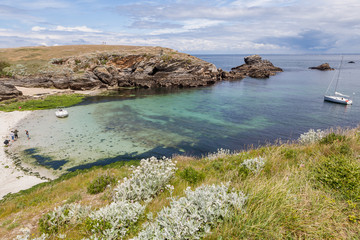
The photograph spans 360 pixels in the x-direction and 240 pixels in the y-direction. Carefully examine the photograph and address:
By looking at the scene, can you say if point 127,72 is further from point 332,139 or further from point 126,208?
point 126,208

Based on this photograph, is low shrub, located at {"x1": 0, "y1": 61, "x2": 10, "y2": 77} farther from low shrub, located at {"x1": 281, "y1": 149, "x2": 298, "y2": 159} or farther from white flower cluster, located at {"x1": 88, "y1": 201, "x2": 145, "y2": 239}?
low shrub, located at {"x1": 281, "y1": 149, "x2": 298, "y2": 159}

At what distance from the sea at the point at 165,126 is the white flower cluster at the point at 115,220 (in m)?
17.4

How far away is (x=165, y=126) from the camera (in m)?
33.2

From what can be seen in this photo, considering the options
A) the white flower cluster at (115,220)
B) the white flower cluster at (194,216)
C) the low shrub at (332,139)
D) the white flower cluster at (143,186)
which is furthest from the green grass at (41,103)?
the low shrub at (332,139)

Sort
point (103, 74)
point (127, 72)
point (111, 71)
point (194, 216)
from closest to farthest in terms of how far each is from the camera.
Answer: point (194, 216) < point (103, 74) < point (111, 71) < point (127, 72)

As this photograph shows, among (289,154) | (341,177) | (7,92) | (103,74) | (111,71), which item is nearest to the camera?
(341,177)

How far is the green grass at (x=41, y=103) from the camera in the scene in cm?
4117

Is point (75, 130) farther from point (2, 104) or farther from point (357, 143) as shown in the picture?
point (357, 143)

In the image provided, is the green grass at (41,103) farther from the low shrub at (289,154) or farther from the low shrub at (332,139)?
the low shrub at (332,139)

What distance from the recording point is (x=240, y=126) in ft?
108

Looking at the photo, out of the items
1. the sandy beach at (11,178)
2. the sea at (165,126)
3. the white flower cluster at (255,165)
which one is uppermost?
the white flower cluster at (255,165)

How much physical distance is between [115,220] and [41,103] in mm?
51730

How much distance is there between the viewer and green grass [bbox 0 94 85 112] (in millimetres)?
41175

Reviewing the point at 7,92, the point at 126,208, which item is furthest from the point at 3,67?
the point at 126,208
